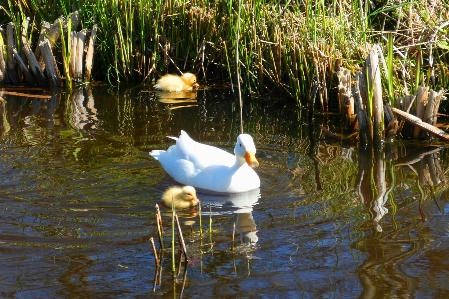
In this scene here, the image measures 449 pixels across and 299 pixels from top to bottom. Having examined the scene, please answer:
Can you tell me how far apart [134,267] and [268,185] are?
1774 millimetres

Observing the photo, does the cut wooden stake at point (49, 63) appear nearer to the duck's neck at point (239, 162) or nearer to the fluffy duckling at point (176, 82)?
the fluffy duckling at point (176, 82)

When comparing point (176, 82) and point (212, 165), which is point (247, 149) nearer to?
point (212, 165)

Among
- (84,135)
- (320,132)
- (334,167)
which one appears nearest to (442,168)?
(334,167)

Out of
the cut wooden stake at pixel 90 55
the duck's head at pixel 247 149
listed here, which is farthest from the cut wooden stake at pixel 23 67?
the duck's head at pixel 247 149

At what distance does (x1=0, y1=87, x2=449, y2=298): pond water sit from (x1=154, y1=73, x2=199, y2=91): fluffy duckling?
0.89 meters

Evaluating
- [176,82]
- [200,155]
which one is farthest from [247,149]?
[176,82]

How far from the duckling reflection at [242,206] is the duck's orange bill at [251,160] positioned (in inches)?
9.0

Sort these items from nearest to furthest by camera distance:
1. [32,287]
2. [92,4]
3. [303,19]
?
[32,287] < [303,19] < [92,4]

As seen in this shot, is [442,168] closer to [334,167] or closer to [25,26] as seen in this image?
[334,167]

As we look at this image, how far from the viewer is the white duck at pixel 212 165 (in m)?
5.61

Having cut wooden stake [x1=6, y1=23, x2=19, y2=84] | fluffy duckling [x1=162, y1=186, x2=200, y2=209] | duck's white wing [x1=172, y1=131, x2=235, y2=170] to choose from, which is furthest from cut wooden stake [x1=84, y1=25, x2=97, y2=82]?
fluffy duckling [x1=162, y1=186, x2=200, y2=209]

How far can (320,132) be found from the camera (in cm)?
715

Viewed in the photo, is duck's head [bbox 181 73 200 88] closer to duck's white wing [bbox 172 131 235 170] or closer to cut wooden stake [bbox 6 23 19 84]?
cut wooden stake [bbox 6 23 19 84]

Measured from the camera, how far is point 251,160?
18.1 ft
